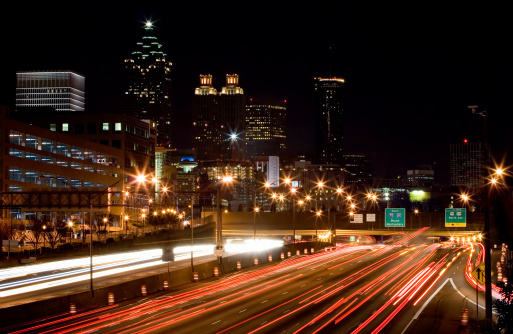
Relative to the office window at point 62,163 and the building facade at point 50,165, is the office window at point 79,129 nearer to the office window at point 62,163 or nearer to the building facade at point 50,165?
the building facade at point 50,165

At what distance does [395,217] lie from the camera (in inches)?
4281

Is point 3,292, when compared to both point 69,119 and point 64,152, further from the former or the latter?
point 69,119

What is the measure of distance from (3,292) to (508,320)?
31.9 metres

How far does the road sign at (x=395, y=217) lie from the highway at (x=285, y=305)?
4240 centimetres

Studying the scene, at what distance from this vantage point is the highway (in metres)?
32.4

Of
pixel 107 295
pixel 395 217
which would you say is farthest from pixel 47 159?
pixel 107 295

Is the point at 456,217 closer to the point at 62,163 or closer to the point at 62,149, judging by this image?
the point at 62,163

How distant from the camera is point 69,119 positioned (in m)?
146

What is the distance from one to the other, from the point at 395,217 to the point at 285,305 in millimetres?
71140

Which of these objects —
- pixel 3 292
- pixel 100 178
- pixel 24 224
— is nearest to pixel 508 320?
pixel 3 292

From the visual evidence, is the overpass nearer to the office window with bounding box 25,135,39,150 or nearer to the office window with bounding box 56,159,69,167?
the office window with bounding box 56,159,69,167

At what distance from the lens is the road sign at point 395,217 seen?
10806cm

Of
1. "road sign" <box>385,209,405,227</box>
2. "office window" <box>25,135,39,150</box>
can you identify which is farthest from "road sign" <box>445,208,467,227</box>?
"office window" <box>25,135,39,150</box>

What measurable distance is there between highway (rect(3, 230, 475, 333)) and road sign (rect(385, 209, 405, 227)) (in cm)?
4240
